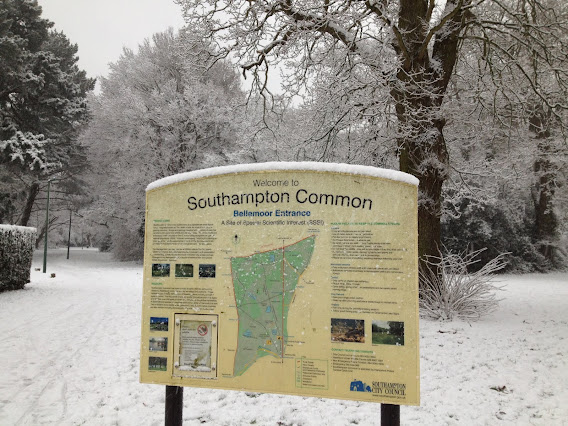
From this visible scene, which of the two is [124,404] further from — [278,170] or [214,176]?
[278,170]

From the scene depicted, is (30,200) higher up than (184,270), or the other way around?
(30,200)

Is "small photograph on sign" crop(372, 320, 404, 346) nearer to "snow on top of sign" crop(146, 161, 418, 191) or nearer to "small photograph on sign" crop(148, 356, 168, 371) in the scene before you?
"snow on top of sign" crop(146, 161, 418, 191)

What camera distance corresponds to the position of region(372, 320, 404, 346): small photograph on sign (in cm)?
247

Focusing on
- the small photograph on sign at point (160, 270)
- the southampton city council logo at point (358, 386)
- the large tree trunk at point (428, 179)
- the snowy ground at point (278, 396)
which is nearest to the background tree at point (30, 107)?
Answer: the snowy ground at point (278, 396)

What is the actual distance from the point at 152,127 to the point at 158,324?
23486 millimetres

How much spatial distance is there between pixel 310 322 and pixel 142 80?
88.6ft

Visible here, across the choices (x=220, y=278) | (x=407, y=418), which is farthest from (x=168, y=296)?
(x=407, y=418)

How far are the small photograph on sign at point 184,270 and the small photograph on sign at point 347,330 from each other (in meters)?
1.04

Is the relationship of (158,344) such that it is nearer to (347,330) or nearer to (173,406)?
(173,406)

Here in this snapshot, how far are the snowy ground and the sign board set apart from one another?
1423 mm

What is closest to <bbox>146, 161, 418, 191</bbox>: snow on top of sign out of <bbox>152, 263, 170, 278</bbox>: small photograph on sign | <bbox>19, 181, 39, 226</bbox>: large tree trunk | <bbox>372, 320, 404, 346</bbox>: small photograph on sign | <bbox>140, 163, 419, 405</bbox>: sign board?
<bbox>140, 163, 419, 405</bbox>: sign board

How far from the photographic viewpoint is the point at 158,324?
9.32 feet

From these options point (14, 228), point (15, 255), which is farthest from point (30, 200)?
point (14, 228)

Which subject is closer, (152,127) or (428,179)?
(428,179)
